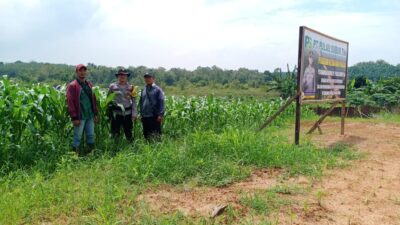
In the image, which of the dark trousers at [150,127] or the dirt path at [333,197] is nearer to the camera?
the dirt path at [333,197]

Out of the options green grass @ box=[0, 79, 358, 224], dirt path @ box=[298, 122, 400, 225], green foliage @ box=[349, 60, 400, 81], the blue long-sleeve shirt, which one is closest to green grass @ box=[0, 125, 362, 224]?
green grass @ box=[0, 79, 358, 224]

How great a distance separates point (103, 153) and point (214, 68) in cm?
7525

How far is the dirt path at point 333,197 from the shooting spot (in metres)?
3.81

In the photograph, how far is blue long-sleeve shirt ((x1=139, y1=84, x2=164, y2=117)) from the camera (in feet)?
23.5

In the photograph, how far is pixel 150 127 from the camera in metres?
7.33

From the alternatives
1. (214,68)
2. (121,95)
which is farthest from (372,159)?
(214,68)

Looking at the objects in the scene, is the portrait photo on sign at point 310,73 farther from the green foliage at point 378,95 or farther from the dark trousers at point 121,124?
the green foliage at point 378,95

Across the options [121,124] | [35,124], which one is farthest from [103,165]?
[121,124]

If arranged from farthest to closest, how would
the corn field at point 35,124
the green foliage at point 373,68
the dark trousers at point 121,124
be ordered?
the green foliage at point 373,68 → the dark trousers at point 121,124 → the corn field at point 35,124

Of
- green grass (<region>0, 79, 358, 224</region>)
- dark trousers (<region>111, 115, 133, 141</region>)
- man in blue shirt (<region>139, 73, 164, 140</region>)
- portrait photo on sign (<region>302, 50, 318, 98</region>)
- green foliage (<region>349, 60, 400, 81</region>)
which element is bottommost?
green grass (<region>0, 79, 358, 224</region>)

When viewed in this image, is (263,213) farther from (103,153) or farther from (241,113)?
(241,113)

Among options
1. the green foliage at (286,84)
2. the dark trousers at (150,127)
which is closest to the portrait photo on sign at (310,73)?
the dark trousers at (150,127)

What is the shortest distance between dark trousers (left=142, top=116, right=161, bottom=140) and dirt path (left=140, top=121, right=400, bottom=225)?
2645 millimetres

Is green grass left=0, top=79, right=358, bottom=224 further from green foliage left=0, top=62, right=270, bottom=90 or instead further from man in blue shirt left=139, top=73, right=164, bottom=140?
green foliage left=0, top=62, right=270, bottom=90
